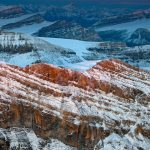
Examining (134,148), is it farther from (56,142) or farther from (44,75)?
(44,75)

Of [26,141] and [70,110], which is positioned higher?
[70,110]

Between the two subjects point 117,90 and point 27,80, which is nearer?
point 27,80

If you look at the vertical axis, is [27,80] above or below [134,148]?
above

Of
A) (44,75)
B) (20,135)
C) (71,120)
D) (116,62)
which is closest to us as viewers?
(20,135)

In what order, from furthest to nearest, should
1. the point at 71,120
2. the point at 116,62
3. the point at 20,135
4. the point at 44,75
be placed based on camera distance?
the point at 116,62, the point at 44,75, the point at 71,120, the point at 20,135

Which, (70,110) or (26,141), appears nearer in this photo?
(26,141)

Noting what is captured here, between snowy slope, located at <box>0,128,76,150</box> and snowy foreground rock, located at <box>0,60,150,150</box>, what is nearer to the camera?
snowy slope, located at <box>0,128,76,150</box>

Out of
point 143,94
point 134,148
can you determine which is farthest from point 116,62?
point 134,148

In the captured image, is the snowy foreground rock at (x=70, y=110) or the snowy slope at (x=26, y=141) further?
the snowy foreground rock at (x=70, y=110)
